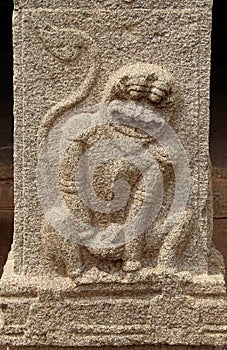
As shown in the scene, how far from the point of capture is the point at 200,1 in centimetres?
231

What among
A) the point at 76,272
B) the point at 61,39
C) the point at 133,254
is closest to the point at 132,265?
the point at 133,254

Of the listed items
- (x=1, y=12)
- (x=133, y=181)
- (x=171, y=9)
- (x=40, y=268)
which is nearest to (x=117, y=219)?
(x=133, y=181)

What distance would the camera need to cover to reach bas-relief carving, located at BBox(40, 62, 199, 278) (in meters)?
2.33

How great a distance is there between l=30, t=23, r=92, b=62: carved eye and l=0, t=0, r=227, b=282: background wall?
1501mm

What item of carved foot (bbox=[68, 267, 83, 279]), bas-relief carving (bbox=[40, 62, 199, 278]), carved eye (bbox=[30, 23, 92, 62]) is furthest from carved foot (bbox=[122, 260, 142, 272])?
carved eye (bbox=[30, 23, 92, 62])

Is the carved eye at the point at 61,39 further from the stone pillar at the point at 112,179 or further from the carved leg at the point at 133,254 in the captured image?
the carved leg at the point at 133,254

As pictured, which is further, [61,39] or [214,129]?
[214,129]

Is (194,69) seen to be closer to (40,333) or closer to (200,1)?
(200,1)

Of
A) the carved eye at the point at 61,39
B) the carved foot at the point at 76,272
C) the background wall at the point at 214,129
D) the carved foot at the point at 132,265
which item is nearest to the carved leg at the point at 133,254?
the carved foot at the point at 132,265

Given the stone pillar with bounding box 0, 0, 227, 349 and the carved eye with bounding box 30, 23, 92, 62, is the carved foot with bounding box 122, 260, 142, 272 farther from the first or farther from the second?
the carved eye with bounding box 30, 23, 92, 62

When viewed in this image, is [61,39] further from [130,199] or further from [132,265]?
[132,265]

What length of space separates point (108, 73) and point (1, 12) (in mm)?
3288

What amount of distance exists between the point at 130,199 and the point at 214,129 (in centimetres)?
204

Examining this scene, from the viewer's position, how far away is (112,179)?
7.84 ft
